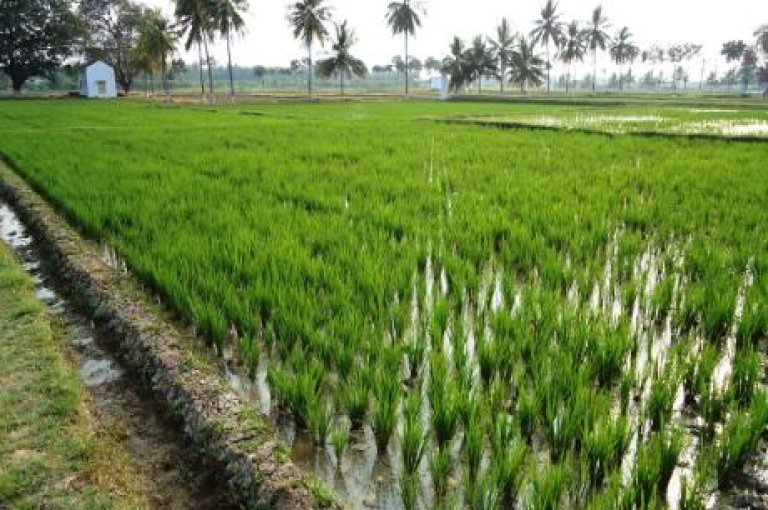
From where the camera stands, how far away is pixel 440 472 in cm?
185

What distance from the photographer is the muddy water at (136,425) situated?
1988mm

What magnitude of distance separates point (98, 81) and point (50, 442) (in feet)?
143

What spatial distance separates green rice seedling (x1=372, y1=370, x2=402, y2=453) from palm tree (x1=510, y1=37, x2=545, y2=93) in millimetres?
49340

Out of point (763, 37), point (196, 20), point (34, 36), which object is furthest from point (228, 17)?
point (763, 37)

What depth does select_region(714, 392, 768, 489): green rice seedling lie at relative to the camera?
1854 mm

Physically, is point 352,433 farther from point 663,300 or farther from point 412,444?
point 663,300

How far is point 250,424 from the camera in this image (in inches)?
85.0

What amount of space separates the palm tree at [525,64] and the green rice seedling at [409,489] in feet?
163

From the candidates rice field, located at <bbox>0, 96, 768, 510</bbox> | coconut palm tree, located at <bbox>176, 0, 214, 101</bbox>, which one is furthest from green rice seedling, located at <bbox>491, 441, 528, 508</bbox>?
coconut palm tree, located at <bbox>176, 0, 214, 101</bbox>

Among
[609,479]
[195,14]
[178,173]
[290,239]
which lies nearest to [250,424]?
[609,479]

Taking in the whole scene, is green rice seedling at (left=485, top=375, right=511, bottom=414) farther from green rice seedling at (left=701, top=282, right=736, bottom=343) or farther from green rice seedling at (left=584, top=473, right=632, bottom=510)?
green rice seedling at (left=701, top=282, right=736, bottom=343)

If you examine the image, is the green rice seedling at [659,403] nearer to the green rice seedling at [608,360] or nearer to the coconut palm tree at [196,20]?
the green rice seedling at [608,360]

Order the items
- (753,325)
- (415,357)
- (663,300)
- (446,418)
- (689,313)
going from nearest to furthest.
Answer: (446,418), (415,357), (753,325), (689,313), (663,300)

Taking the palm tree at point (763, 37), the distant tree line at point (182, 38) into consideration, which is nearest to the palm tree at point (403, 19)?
the distant tree line at point (182, 38)
